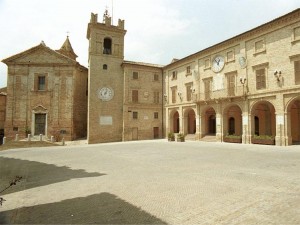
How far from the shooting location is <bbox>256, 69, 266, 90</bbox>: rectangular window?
19562 mm

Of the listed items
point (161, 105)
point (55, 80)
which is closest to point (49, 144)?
point (55, 80)

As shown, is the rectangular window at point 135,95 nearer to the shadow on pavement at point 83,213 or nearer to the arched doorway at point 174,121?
the arched doorway at point 174,121

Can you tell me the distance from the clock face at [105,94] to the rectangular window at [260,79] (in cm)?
1763

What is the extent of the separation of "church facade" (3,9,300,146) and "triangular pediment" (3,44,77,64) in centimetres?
13

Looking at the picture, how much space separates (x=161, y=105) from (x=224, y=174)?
24.3m

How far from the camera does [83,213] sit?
4633mm

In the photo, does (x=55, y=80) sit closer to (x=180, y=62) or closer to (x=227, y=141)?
(x=180, y=62)

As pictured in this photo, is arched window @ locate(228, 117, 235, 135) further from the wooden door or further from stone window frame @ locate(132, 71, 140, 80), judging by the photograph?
the wooden door

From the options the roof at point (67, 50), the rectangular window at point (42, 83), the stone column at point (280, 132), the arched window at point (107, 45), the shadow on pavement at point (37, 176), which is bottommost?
the shadow on pavement at point (37, 176)

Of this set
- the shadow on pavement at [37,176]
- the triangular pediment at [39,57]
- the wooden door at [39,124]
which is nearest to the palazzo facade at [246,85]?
the triangular pediment at [39,57]

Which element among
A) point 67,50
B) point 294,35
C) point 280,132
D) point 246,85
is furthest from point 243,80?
point 67,50

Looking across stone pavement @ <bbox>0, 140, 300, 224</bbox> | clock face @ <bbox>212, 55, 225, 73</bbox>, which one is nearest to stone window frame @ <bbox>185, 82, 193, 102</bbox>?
clock face @ <bbox>212, 55, 225, 73</bbox>

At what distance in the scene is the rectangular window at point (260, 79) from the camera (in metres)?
19.6

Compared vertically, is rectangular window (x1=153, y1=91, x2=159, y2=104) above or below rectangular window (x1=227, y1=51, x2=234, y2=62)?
below
